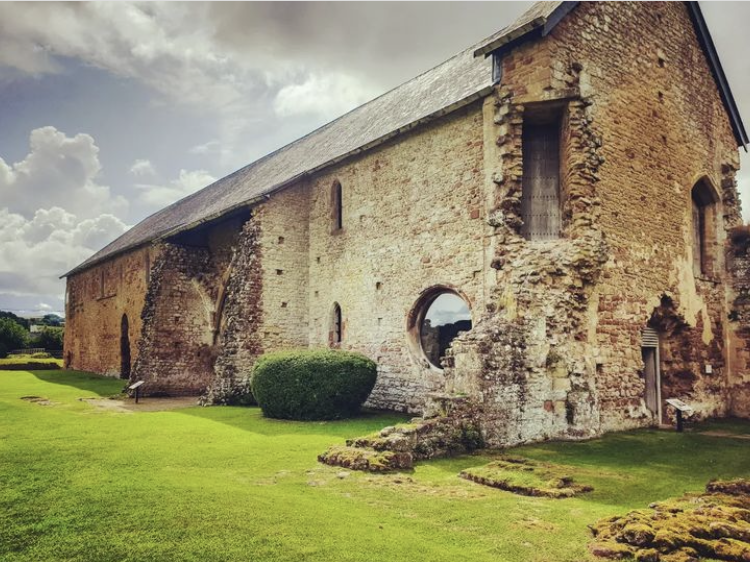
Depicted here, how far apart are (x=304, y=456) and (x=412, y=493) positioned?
2455mm

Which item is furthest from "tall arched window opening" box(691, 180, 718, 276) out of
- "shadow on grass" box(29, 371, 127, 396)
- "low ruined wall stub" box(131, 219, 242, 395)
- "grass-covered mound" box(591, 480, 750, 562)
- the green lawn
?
"shadow on grass" box(29, 371, 127, 396)

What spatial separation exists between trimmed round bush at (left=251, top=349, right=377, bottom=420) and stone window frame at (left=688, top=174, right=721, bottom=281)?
30.1ft

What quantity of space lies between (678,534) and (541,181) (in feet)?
27.6

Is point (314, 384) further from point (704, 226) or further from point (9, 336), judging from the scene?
point (9, 336)

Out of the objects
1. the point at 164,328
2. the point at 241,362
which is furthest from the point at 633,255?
the point at 164,328

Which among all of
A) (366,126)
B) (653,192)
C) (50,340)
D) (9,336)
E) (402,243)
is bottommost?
(50,340)

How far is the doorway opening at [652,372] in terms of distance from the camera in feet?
43.5

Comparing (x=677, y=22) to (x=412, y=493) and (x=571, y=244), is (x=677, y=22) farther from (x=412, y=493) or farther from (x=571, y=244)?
(x=412, y=493)

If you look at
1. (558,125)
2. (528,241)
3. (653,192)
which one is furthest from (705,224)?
(528,241)

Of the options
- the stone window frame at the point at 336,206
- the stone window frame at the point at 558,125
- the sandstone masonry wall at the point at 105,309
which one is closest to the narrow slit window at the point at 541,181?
the stone window frame at the point at 558,125

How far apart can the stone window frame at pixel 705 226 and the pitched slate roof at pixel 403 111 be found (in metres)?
2.94

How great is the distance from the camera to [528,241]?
11648 mm

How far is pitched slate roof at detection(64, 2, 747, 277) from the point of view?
11672 millimetres

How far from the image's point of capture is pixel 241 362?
16.2 m
